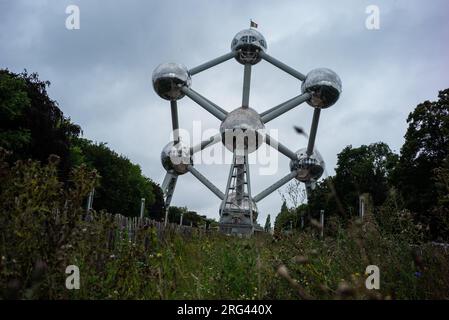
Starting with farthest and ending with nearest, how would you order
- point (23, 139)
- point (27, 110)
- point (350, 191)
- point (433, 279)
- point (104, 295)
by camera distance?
point (350, 191)
point (27, 110)
point (23, 139)
point (433, 279)
point (104, 295)

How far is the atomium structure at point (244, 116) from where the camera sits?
2933 cm

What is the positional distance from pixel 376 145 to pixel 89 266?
39.6 metres

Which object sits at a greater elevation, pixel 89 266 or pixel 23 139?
A: pixel 23 139

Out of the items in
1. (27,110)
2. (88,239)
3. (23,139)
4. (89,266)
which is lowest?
(89,266)

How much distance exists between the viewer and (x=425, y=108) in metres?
27.5

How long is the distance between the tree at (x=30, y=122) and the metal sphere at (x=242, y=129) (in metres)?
9.27

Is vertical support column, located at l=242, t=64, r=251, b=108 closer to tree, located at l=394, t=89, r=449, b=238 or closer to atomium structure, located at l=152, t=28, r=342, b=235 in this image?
atomium structure, located at l=152, t=28, r=342, b=235

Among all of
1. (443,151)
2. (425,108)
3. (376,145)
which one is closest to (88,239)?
(443,151)

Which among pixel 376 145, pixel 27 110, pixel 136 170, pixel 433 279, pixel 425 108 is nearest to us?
pixel 433 279

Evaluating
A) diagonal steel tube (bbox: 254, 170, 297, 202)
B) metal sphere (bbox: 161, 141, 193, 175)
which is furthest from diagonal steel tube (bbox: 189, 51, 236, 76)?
diagonal steel tube (bbox: 254, 170, 297, 202)

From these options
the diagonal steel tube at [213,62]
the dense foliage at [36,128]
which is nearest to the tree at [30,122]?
the dense foliage at [36,128]

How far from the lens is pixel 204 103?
31.1 meters

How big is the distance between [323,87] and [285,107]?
274 centimetres
